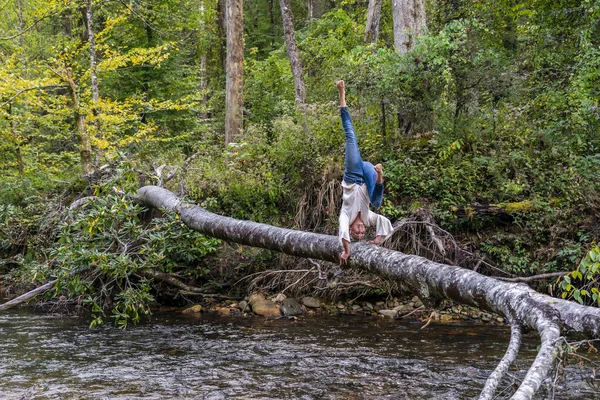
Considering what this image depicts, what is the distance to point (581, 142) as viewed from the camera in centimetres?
1142

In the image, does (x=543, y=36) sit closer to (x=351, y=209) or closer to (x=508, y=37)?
(x=508, y=37)

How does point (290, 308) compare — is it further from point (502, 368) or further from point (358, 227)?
point (502, 368)

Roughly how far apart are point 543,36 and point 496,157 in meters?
2.71

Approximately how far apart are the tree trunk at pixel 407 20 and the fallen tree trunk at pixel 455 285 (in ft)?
25.7

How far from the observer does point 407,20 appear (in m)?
14.7

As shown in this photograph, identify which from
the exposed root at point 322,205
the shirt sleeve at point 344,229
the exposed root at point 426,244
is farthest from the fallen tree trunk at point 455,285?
the exposed root at point 426,244

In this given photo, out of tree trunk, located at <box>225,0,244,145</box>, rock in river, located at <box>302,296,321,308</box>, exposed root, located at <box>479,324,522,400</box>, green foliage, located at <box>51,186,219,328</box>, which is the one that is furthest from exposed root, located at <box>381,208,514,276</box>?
exposed root, located at <box>479,324,522,400</box>

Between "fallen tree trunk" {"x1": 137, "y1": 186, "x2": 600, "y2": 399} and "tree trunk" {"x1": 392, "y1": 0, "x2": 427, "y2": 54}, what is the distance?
782cm

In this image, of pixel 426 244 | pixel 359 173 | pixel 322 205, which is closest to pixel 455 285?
pixel 359 173

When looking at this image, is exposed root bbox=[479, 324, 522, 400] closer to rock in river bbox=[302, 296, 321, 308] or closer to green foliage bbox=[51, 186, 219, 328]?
green foliage bbox=[51, 186, 219, 328]

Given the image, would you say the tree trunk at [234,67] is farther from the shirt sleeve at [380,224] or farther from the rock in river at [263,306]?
the shirt sleeve at [380,224]

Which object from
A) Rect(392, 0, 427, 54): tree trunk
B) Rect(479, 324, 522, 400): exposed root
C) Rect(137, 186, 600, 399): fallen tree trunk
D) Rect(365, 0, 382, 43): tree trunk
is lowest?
Rect(479, 324, 522, 400): exposed root

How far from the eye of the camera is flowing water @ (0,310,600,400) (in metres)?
7.43

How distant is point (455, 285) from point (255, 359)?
4.70 meters
